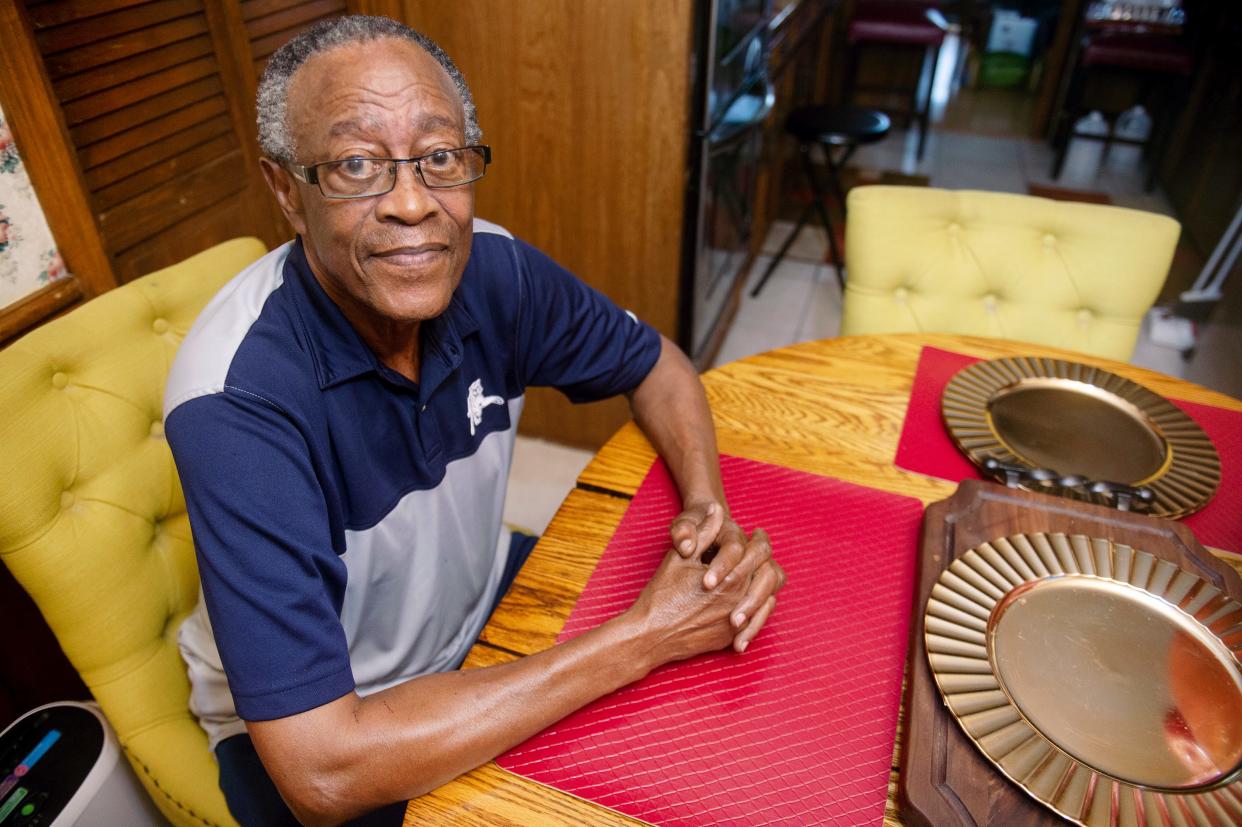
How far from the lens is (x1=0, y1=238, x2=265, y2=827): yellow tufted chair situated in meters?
0.98

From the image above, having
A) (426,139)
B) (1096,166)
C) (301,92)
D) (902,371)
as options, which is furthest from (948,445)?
(1096,166)

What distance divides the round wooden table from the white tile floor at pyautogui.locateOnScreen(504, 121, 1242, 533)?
3.97 ft

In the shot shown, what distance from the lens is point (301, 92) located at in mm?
927

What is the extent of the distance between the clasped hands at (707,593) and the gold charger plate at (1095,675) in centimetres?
19

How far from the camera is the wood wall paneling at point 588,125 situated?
2.02 meters

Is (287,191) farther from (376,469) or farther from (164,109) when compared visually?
(164,109)

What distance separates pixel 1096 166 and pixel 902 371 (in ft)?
15.0

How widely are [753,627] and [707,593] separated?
0.21 feet

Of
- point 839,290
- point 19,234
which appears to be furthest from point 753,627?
point 839,290

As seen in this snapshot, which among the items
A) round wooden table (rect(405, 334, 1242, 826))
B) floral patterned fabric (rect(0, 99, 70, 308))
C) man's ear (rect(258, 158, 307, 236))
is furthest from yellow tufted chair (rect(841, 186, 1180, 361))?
floral patterned fabric (rect(0, 99, 70, 308))

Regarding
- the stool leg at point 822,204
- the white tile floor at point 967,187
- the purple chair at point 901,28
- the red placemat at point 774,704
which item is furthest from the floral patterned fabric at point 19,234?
the purple chair at point 901,28

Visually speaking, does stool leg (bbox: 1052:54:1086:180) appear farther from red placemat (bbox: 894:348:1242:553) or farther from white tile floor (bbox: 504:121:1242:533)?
red placemat (bbox: 894:348:1242:553)

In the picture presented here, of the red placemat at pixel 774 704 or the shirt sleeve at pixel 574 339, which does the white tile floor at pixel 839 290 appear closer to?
the shirt sleeve at pixel 574 339

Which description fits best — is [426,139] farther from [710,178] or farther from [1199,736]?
[710,178]
